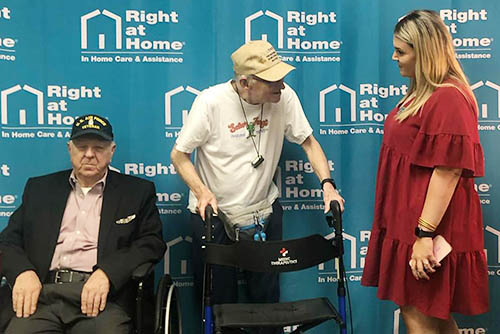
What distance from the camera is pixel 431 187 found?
2.09 m

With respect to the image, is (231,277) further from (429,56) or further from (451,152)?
(429,56)

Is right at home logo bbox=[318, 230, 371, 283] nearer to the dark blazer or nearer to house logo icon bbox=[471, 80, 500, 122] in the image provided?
house logo icon bbox=[471, 80, 500, 122]

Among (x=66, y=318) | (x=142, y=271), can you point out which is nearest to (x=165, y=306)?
(x=142, y=271)

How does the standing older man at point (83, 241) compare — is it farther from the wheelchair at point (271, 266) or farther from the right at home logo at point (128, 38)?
the right at home logo at point (128, 38)

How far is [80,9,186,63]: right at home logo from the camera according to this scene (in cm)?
288

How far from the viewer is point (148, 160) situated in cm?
297

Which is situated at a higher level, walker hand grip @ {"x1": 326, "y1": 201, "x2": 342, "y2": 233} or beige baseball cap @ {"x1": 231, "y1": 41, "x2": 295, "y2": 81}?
beige baseball cap @ {"x1": 231, "y1": 41, "x2": 295, "y2": 81}

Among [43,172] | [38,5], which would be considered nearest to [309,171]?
[43,172]

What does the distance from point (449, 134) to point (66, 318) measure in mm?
1722

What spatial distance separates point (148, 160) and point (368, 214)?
1.28 m

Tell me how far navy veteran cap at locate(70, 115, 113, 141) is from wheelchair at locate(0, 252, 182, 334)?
2.10 feet

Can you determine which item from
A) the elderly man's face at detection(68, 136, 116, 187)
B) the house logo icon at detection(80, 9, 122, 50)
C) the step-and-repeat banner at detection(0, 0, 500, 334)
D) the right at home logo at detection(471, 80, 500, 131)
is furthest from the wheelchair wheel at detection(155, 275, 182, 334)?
the right at home logo at detection(471, 80, 500, 131)

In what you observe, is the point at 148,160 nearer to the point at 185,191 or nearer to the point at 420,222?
the point at 185,191

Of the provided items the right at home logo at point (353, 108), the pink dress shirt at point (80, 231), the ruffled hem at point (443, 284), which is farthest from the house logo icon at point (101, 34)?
the ruffled hem at point (443, 284)
